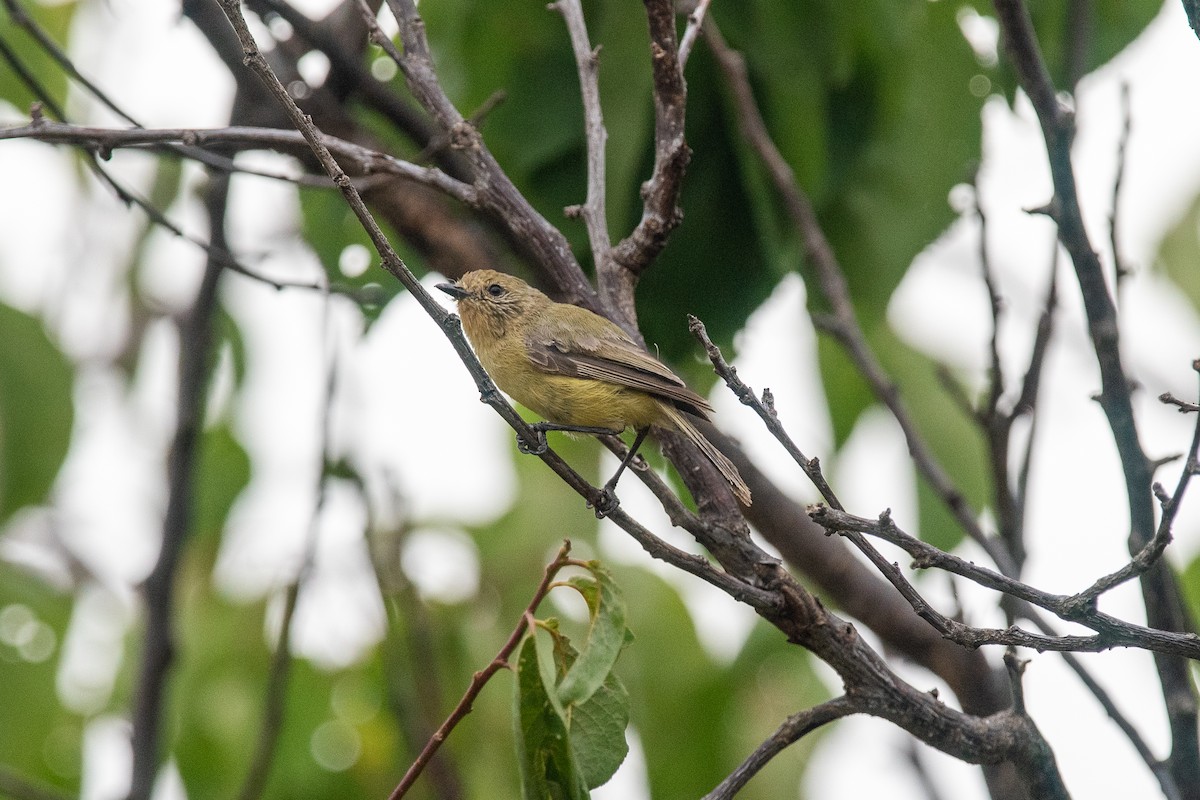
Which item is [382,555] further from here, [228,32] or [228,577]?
[228,32]

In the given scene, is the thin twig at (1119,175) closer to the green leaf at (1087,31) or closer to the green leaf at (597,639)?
the green leaf at (1087,31)

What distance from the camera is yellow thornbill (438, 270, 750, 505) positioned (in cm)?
379

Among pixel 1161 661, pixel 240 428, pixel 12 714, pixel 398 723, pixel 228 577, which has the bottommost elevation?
pixel 12 714

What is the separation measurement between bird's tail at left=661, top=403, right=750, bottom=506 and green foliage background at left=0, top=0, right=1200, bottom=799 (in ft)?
0.84

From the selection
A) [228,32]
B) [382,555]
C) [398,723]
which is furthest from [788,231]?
[382,555]

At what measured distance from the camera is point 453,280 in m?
4.57

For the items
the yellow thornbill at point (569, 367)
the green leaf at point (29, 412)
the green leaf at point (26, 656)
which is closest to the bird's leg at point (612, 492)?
the yellow thornbill at point (569, 367)

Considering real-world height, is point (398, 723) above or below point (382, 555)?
below

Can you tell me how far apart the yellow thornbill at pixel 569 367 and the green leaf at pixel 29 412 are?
142 cm

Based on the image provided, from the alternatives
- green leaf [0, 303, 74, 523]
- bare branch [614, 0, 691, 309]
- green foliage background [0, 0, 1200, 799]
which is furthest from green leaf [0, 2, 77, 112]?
bare branch [614, 0, 691, 309]

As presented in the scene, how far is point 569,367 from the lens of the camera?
4.23 meters

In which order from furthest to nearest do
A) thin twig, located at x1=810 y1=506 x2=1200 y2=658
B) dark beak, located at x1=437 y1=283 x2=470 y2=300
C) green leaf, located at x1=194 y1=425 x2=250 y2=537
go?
green leaf, located at x1=194 y1=425 x2=250 y2=537
dark beak, located at x1=437 y1=283 x2=470 y2=300
thin twig, located at x1=810 y1=506 x2=1200 y2=658

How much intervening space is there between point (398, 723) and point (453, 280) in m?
1.70

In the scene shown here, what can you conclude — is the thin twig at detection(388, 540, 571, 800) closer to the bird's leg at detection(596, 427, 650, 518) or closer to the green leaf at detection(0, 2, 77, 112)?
the bird's leg at detection(596, 427, 650, 518)
